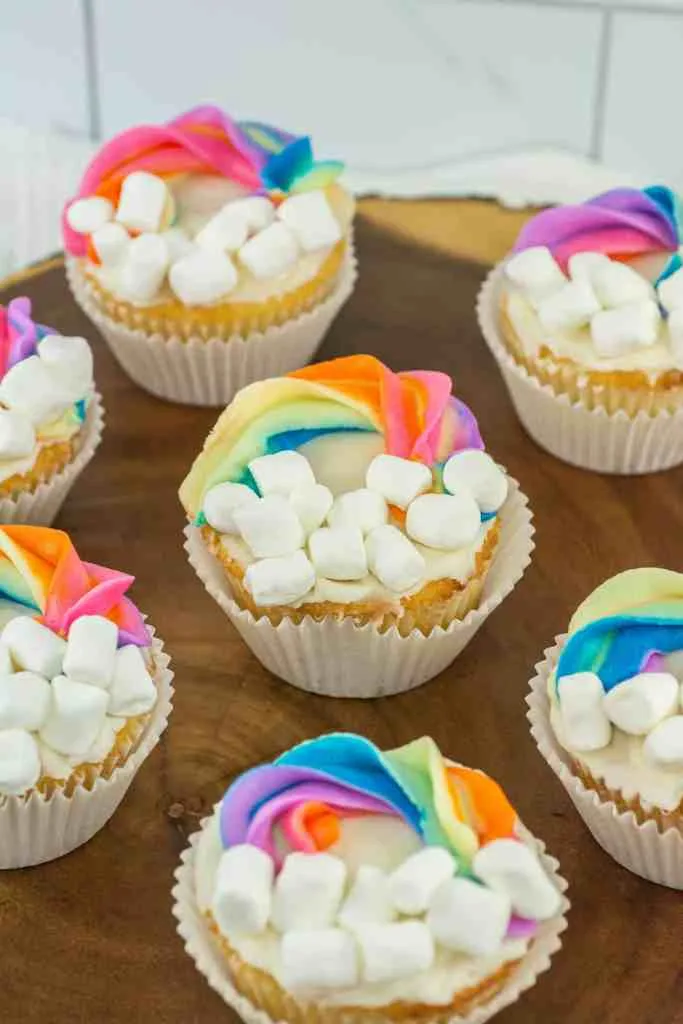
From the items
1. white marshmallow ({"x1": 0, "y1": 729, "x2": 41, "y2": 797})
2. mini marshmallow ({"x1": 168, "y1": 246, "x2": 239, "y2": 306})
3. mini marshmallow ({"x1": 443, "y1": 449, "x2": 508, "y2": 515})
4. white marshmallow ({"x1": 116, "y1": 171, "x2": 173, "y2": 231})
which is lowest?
white marshmallow ({"x1": 0, "y1": 729, "x2": 41, "y2": 797})

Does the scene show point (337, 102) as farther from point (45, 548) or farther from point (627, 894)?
point (627, 894)

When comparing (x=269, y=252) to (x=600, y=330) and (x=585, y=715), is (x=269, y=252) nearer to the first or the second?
(x=600, y=330)

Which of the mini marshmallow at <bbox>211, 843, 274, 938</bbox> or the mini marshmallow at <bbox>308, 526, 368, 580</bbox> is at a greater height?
the mini marshmallow at <bbox>308, 526, 368, 580</bbox>

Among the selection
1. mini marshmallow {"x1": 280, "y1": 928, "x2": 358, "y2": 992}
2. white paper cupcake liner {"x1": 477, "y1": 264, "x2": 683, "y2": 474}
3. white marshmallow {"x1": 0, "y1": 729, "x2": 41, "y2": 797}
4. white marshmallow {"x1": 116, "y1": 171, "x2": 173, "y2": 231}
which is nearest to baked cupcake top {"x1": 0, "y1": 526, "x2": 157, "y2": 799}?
white marshmallow {"x1": 0, "y1": 729, "x2": 41, "y2": 797}

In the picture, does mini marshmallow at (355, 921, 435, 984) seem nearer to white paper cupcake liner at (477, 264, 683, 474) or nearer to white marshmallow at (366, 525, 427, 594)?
white marshmallow at (366, 525, 427, 594)

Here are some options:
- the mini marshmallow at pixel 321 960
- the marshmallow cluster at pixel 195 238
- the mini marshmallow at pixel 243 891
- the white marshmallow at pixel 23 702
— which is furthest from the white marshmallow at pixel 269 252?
the mini marshmallow at pixel 321 960

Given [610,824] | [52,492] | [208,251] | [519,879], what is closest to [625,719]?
[610,824]

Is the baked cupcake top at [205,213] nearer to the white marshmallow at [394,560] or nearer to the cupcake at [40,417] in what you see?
the cupcake at [40,417]
